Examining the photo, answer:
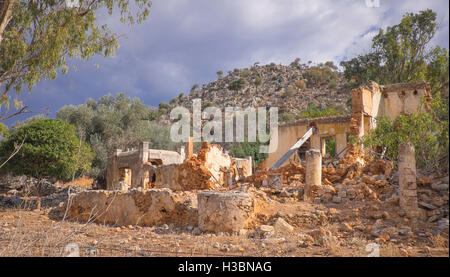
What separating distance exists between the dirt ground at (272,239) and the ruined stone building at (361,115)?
24.6 feet

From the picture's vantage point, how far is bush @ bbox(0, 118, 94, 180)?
717 inches

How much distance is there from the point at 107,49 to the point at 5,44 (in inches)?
96.1

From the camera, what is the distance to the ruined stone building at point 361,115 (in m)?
15.8

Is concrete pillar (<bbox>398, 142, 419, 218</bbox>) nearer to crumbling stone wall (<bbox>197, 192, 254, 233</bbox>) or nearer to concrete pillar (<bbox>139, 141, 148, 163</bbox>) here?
crumbling stone wall (<bbox>197, 192, 254, 233</bbox>)

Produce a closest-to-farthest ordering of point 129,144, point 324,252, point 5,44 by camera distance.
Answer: point 324,252, point 5,44, point 129,144

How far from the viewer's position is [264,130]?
120 ft

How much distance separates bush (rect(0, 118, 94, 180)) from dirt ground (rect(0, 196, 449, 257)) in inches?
363

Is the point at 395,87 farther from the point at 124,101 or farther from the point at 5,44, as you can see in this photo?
the point at 124,101

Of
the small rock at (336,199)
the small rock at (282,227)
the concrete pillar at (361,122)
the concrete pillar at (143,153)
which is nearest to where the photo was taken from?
the small rock at (282,227)

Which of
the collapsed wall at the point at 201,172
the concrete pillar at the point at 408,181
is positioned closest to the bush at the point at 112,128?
the collapsed wall at the point at 201,172

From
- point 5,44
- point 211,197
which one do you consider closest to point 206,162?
point 211,197

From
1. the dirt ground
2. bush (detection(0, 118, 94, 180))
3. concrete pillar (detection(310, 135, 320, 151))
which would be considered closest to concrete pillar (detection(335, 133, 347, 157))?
concrete pillar (detection(310, 135, 320, 151))

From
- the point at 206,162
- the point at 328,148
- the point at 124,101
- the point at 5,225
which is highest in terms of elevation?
the point at 124,101

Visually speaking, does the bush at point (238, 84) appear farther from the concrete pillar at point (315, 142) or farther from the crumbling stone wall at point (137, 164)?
the concrete pillar at point (315, 142)
